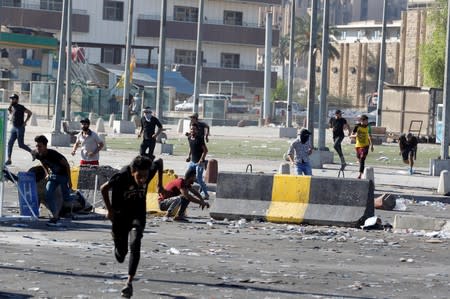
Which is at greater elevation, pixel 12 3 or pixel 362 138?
pixel 12 3

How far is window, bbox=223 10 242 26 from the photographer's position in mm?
114500

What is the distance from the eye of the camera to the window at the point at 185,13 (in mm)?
112625

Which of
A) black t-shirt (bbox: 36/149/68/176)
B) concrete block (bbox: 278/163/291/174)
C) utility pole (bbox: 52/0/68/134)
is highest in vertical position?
utility pole (bbox: 52/0/68/134)

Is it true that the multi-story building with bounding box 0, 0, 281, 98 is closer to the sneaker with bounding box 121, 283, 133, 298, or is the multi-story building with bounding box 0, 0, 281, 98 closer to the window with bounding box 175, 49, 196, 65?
the window with bounding box 175, 49, 196, 65

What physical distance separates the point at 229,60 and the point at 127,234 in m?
103

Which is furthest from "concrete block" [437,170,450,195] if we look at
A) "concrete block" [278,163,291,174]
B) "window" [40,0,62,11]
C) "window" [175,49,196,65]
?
"window" [175,49,196,65]

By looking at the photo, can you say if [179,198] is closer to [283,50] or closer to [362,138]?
[362,138]

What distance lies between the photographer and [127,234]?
13602 millimetres

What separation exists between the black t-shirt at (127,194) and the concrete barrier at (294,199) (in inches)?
364

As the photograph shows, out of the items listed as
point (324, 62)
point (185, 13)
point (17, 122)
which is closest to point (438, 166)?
point (324, 62)

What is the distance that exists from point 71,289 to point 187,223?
887 cm

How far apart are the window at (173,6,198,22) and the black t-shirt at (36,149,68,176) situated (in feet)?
304

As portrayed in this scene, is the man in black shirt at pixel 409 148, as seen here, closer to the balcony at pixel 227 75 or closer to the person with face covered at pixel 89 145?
the person with face covered at pixel 89 145

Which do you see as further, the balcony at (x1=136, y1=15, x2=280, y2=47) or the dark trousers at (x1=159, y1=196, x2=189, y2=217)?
the balcony at (x1=136, y1=15, x2=280, y2=47)
